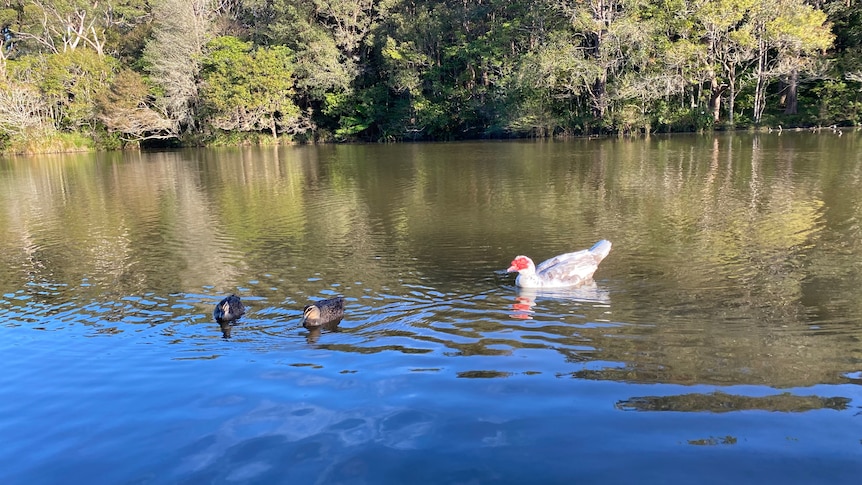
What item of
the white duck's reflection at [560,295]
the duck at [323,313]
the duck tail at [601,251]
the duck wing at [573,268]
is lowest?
the white duck's reflection at [560,295]

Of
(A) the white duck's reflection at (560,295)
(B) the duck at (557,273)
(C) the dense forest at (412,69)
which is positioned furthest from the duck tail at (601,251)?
(C) the dense forest at (412,69)

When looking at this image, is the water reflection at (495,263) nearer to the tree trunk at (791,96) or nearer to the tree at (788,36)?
the tree at (788,36)

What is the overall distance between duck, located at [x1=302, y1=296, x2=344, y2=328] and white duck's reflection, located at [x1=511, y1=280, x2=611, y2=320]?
8.98ft

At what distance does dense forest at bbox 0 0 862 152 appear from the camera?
4669 cm

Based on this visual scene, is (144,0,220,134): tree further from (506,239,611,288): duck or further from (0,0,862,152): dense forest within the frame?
(506,239,611,288): duck

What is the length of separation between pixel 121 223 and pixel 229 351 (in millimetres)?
12868

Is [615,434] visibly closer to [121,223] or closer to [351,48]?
[121,223]

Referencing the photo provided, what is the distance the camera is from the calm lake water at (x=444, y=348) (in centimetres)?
540

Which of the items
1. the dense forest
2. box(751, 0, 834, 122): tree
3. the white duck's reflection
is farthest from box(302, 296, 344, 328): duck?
box(751, 0, 834, 122): tree

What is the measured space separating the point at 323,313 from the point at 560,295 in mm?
3948

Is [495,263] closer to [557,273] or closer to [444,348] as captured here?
[557,273]

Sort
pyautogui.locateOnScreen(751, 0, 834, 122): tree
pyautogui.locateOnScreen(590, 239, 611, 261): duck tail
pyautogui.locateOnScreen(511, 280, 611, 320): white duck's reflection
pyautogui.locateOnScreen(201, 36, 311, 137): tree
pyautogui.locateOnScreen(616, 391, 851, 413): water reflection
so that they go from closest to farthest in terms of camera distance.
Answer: pyautogui.locateOnScreen(616, 391, 851, 413): water reflection, pyautogui.locateOnScreen(511, 280, 611, 320): white duck's reflection, pyautogui.locateOnScreen(590, 239, 611, 261): duck tail, pyautogui.locateOnScreen(751, 0, 834, 122): tree, pyautogui.locateOnScreen(201, 36, 311, 137): tree

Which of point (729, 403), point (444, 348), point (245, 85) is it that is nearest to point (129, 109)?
point (245, 85)

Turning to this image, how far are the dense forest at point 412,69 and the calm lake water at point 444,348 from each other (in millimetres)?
32664
